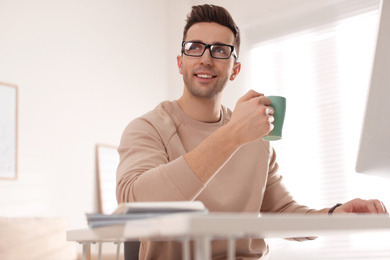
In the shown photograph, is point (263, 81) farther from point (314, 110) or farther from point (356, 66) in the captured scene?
point (356, 66)

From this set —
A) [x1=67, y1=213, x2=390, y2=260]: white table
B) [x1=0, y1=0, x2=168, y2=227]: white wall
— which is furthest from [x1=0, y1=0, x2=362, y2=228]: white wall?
[x1=67, y1=213, x2=390, y2=260]: white table

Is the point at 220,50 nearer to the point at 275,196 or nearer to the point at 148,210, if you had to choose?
the point at 275,196

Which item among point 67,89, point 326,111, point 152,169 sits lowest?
point 152,169

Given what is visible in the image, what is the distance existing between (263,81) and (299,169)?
89cm

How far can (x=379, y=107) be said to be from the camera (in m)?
0.87

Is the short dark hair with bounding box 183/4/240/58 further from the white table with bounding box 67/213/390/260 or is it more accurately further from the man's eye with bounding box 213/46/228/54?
the white table with bounding box 67/213/390/260

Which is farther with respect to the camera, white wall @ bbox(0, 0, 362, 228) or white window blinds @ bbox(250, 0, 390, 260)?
white window blinds @ bbox(250, 0, 390, 260)

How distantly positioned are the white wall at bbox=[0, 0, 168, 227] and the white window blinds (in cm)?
146

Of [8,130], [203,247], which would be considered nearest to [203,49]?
[203,247]

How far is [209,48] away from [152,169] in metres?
0.66

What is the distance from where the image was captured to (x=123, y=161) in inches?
50.1

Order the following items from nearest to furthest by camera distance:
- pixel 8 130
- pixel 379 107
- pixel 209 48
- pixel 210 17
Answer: pixel 379 107, pixel 209 48, pixel 210 17, pixel 8 130

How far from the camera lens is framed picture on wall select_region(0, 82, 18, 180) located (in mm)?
3270

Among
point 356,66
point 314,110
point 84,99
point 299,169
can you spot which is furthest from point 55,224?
point 356,66
